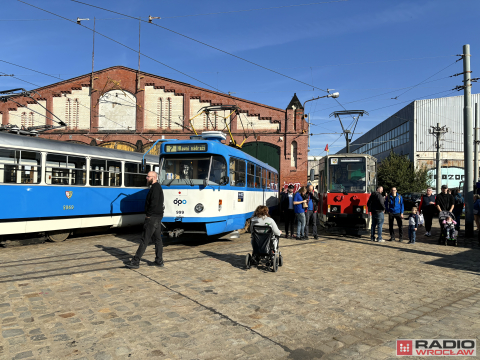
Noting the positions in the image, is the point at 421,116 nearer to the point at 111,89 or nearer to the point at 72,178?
the point at 111,89

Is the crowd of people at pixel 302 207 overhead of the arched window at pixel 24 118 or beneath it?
beneath

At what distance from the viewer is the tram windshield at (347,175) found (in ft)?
45.0

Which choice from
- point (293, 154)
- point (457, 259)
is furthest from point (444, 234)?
point (293, 154)

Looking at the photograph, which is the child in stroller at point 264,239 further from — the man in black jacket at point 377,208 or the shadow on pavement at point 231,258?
the man in black jacket at point 377,208

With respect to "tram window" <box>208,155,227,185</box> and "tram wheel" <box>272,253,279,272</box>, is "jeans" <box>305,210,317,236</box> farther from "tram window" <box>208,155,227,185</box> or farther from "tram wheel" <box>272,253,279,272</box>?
"tram wheel" <box>272,253,279,272</box>

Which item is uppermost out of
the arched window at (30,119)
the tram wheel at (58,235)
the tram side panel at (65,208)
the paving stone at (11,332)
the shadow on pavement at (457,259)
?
the arched window at (30,119)

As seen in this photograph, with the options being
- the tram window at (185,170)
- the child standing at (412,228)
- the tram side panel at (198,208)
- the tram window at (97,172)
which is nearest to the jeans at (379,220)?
the child standing at (412,228)

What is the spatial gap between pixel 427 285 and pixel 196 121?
1012 inches

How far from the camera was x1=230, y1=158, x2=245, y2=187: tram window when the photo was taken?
11219mm

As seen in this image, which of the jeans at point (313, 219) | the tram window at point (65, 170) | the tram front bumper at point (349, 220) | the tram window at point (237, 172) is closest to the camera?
the tram window at point (65, 170)

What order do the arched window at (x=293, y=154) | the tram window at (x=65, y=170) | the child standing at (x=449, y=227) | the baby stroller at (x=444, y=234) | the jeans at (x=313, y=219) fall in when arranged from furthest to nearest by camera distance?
the arched window at (x=293, y=154), the jeans at (x=313, y=219), the baby stroller at (x=444, y=234), the child standing at (x=449, y=227), the tram window at (x=65, y=170)

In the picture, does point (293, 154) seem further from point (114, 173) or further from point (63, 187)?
point (63, 187)

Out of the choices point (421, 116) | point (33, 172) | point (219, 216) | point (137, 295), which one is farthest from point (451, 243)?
point (421, 116)

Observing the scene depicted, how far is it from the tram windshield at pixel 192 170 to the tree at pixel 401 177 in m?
33.0
